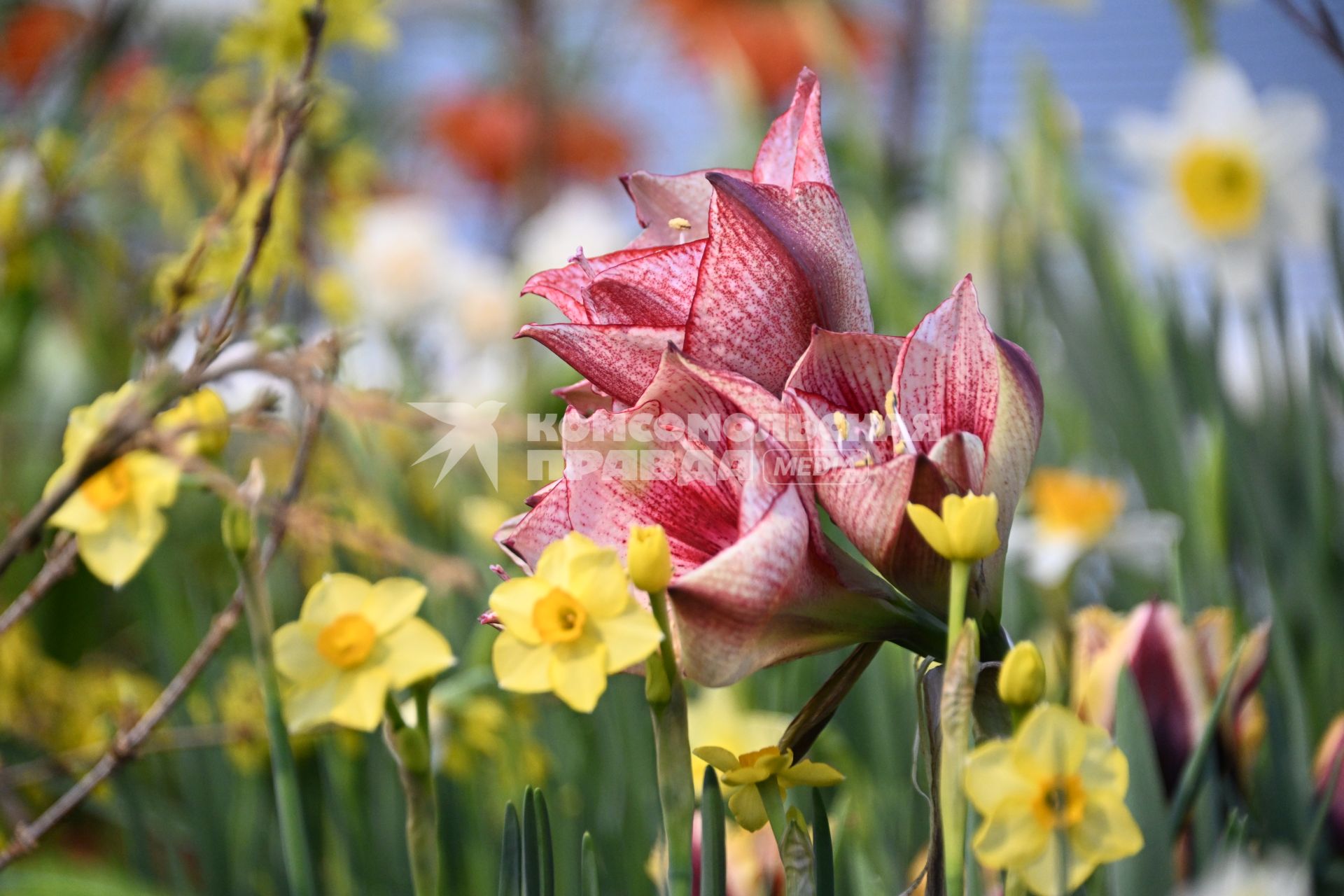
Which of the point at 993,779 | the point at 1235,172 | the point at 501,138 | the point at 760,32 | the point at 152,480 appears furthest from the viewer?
the point at 760,32

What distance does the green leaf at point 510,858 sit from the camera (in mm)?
258

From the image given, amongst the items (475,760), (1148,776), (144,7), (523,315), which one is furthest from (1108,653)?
(144,7)

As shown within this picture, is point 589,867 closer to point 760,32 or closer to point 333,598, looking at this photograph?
point 333,598

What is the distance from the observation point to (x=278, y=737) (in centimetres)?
26

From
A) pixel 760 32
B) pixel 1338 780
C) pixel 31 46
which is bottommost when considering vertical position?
pixel 1338 780

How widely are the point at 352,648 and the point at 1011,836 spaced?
0.48 feet

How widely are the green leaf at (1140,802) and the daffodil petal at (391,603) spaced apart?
20 cm

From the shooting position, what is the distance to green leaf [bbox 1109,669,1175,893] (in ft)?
1.02

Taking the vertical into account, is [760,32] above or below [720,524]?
above

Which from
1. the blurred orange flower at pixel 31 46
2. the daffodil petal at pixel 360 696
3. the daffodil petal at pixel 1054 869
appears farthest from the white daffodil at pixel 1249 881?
the blurred orange flower at pixel 31 46

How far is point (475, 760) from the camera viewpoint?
0.65 m

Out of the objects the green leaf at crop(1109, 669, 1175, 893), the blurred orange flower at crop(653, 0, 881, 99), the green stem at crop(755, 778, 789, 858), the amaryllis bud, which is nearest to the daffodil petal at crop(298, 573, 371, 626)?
the green stem at crop(755, 778, 789, 858)

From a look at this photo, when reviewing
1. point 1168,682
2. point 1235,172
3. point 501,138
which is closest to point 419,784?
point 1168,682

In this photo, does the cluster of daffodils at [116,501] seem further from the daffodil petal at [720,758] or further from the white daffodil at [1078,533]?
the white daffodil at [1078,533]
